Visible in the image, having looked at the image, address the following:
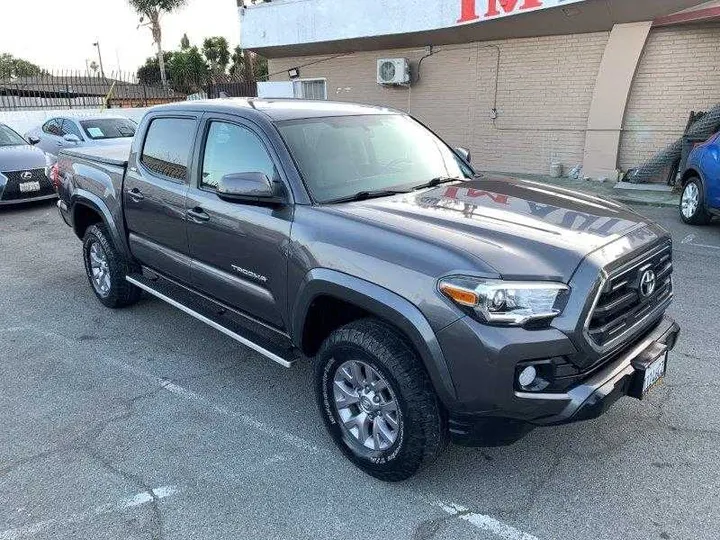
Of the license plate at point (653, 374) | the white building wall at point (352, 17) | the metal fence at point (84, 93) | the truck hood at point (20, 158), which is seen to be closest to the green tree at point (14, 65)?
the metal fence at point (84, 93)

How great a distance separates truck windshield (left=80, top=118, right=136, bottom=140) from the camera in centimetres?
1285

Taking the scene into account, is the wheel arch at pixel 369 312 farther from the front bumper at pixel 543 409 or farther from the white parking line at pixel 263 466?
the white parking line at pixel 263 466

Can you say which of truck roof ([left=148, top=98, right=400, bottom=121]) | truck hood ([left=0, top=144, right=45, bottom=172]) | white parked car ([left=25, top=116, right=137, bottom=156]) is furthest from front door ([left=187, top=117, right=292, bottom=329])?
white parked car ([left=25, top=116, right=137, bottom=156])

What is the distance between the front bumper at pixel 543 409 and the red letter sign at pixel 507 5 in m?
10.1

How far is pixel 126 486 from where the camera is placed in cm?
300

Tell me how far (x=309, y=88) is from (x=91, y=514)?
51.2 feet

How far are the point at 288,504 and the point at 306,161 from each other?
1869mm

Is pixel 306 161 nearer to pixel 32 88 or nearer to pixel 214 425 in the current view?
pixel 214 425

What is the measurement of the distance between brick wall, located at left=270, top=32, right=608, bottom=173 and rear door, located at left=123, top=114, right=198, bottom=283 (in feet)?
32.6

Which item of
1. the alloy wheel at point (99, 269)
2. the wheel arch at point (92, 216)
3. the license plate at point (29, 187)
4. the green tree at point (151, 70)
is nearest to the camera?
the wheel arch at point (92, 216)

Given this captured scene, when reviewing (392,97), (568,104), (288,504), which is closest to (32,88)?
(392,97)

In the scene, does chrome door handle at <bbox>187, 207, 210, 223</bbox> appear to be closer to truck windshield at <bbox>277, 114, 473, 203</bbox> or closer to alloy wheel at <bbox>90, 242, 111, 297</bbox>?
truck windshield at <bbox>277, 114, 473, 203</bbox>

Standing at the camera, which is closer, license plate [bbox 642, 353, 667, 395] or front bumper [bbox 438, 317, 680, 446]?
front bumper [bbox 438, 317, 680, 446]

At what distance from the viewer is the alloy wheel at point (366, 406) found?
9.48ft
